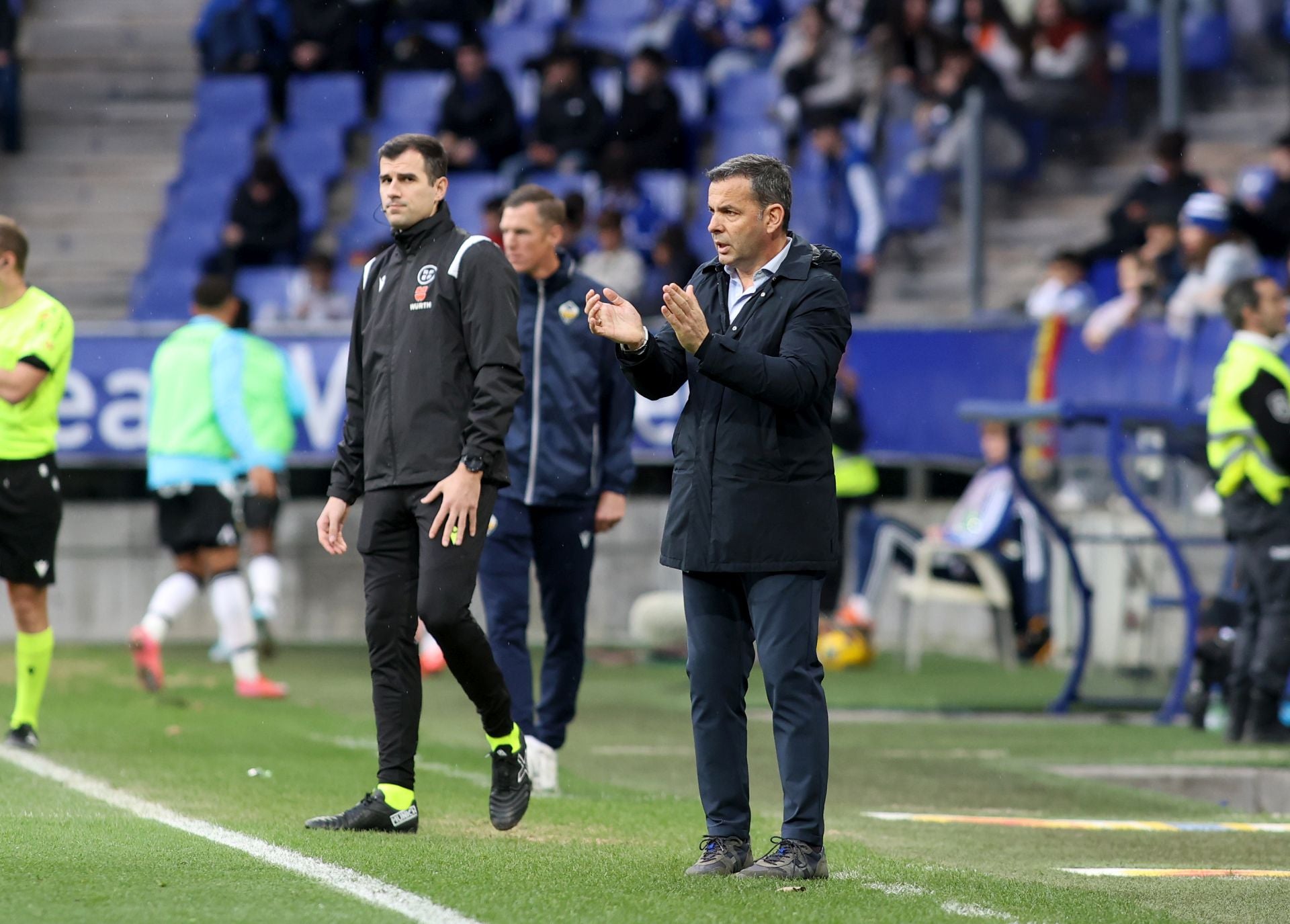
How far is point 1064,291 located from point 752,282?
1027cm

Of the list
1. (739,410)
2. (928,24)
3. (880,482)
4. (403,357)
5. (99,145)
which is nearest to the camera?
(739,410)

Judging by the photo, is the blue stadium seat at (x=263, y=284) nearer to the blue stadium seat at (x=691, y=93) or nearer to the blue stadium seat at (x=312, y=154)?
the blue stadium seat at (x=312, y=154)

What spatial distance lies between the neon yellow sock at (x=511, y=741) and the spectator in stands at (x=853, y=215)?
10.7 metres

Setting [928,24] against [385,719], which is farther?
[928,24]

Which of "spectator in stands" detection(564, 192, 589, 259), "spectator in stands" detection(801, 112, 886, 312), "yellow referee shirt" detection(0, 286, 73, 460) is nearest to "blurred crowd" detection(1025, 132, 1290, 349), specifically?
"spectator in stands" detection(801, 112, 886, 312)

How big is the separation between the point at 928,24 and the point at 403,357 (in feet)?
44.0

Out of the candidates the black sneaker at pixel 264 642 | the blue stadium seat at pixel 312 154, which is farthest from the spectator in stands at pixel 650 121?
the black sneaker at pixel 264 642

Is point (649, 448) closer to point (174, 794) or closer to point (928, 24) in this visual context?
point (928, 24)

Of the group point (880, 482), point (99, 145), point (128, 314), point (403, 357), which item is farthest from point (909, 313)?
point (403, 357)

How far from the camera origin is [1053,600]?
16.2 metres

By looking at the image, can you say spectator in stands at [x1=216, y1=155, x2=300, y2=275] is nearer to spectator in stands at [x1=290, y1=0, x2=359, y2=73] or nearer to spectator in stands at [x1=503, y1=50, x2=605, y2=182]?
spectator in stands at [x1=503, y1=50, x2=605, y2=182]

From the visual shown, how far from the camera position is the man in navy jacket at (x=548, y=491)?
8570mm

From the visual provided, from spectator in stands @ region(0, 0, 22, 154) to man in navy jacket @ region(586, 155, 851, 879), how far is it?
1771 centimetres

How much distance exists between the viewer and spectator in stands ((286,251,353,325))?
17.9 meters
